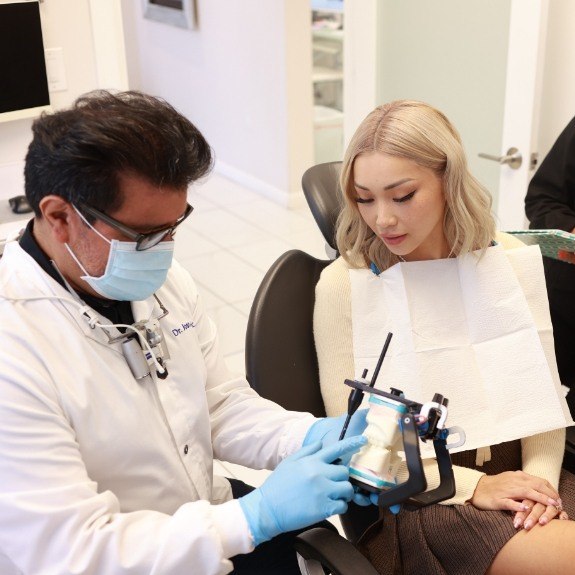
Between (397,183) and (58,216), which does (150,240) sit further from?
(397,183)

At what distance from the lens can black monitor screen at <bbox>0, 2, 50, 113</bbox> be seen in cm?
271

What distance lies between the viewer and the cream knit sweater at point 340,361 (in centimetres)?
162

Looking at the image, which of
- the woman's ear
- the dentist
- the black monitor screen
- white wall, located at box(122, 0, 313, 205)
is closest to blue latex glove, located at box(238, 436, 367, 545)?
the dentist

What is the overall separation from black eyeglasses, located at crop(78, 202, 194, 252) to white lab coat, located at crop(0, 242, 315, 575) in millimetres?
143

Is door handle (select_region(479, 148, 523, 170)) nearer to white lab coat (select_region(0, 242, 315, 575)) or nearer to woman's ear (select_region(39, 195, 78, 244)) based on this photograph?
white lab coat (select_region(0, 242, 315, 575))

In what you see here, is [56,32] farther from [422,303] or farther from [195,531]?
[195,531]

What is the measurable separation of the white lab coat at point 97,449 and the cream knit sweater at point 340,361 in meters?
0.16

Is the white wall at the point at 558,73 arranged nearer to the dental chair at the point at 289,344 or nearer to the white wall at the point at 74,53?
the dental chair at the point at 289,344

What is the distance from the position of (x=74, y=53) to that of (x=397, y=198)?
1844 millimetres

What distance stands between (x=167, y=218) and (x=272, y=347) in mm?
445

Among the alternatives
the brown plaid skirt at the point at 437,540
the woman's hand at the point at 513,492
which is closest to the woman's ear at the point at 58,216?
the brown plaid skirt at the point at 437,540

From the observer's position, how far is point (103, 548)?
3.77ft

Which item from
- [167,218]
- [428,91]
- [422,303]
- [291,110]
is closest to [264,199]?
[291,110]

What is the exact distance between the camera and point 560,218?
2.15 meters
